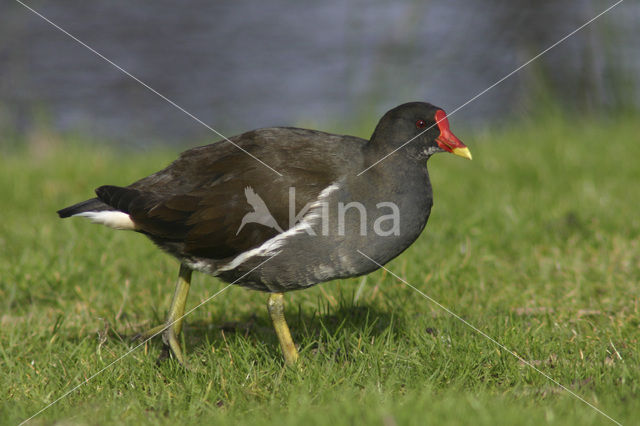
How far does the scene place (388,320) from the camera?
13.2 feet

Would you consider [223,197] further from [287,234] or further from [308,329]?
[308,329]

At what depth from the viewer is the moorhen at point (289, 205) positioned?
11.1 feet

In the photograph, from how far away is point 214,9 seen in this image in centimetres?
1244

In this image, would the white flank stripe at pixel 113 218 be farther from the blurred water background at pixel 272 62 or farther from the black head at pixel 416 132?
the blurred water background at pixel 272 62

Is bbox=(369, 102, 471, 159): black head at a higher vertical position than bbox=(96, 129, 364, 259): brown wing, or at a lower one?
higher

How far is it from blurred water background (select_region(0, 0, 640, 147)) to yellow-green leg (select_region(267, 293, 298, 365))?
481 cm

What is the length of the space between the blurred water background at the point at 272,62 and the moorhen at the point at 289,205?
4659 millimetres

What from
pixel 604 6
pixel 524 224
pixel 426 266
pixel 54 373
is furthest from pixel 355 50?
pixel 54 373

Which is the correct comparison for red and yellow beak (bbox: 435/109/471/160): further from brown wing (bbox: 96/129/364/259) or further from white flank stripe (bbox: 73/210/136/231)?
white flank stripe (bbox: 73/210/136/231)

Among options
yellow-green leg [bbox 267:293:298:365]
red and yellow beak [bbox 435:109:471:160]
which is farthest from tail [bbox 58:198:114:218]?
red and yellow beak [bbox 435:109:471:160]

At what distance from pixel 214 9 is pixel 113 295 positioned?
8823mm

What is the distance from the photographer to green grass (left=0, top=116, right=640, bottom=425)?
3002 mm

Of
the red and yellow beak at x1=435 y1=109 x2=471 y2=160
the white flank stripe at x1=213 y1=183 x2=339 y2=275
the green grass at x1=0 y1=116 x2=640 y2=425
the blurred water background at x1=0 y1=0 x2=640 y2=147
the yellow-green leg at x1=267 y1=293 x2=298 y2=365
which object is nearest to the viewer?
the green grass at x1=0 y1=116 x2=640 y2=425

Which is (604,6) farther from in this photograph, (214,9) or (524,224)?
(214,9)
